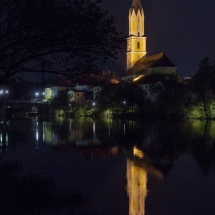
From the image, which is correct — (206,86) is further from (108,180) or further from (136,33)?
(108,180)

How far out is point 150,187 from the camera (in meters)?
14.7

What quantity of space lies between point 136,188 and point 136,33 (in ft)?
361

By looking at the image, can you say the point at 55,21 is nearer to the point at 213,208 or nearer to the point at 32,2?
the point at 32,2

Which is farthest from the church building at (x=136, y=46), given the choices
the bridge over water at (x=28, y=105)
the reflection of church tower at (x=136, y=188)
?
the reflection of church tower at (x=136, y=188)

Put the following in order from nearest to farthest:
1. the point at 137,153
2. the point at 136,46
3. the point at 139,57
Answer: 1. the point at 137,153
2. the point at 136,46
3. the point at 139,57

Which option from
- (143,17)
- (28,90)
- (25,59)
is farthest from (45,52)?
(28,90)

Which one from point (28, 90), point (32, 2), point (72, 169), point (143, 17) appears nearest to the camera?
point (32, 2)

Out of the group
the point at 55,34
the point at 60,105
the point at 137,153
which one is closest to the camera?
the point at 55,34

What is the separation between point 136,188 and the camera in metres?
14.5

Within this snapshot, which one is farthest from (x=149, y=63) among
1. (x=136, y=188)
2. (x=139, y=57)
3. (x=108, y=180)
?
(x=136, y=188)

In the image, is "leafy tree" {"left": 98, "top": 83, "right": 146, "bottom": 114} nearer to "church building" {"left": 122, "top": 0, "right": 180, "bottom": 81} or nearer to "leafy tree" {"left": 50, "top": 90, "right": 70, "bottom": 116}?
"leafy tree" {"left": 50, "top": 90, "right": 70, "bottom": 116}

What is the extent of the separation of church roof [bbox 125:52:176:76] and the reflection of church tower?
90.0m

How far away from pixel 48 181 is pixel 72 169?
4245 mm

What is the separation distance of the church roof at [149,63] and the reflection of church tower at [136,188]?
90019mm
